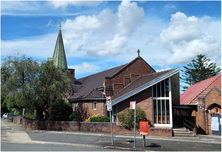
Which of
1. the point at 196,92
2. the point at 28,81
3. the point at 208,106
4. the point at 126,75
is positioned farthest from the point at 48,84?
the point at 196,92

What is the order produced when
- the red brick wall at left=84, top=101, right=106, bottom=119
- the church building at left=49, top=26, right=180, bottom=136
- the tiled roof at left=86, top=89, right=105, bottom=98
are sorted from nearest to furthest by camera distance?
1. the church building at left=49, top=26, right=180, bottom=136
2. the red brick wall at left=84, top=101, right=106, bottom=119
3. the tiled roof at left=86, top=89, right=105, bottom=98

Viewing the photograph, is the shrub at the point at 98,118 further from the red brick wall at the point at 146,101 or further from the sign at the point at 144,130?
the sign at the point at 144,130

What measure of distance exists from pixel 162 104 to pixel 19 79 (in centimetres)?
1503

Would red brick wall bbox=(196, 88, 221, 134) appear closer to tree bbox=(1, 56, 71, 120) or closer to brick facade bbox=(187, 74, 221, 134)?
brick facade bbox=(187, 74, 221, 134)

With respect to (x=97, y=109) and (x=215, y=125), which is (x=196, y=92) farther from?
(x=97, y=109)

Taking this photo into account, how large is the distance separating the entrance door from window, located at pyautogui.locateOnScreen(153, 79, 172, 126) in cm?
414

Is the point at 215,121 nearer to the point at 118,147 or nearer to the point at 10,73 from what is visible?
the point at 118,147

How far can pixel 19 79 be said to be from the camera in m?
23.2

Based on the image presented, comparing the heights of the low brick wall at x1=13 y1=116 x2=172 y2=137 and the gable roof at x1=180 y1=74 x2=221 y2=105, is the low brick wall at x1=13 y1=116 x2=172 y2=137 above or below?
below

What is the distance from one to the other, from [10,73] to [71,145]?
42.1 ft

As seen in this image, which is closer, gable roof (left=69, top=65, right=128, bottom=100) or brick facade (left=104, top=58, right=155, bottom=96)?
brick facade (left=104, top=58, right=155, bottom=96)

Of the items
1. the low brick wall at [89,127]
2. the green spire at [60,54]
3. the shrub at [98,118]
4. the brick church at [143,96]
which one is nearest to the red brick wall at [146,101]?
the brick church at [143,96]

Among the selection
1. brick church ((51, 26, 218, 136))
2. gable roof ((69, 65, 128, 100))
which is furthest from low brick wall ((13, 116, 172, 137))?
gable roof ((69, 65, 128, 100))

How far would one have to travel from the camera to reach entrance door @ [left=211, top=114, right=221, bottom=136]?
19941 millimetres
